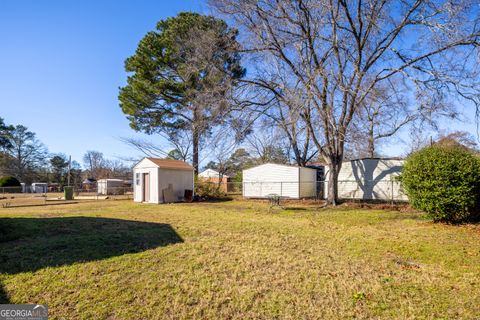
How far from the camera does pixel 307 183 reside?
1873cm

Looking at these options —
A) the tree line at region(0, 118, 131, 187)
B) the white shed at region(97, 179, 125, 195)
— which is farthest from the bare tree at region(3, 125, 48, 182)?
the white shed at region(97, 179, 125, 195)

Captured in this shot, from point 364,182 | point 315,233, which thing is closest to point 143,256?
point 315,233

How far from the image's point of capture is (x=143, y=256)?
4.70 m

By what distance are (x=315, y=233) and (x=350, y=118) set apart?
7.37 metres

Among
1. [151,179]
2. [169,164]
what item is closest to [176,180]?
[169,164]

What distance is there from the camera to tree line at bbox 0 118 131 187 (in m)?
38.8

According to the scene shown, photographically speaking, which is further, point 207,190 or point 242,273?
point 207,190

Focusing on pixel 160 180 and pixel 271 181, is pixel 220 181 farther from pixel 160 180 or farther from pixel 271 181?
pixel 160 180

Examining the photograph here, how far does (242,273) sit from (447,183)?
6.71 m

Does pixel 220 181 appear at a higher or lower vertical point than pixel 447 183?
lower

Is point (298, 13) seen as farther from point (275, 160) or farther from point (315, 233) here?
point (275, 160)

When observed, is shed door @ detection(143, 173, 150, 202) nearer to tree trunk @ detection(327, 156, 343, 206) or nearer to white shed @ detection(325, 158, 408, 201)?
tree trunk @ detection(327, 156, 343, 206)
